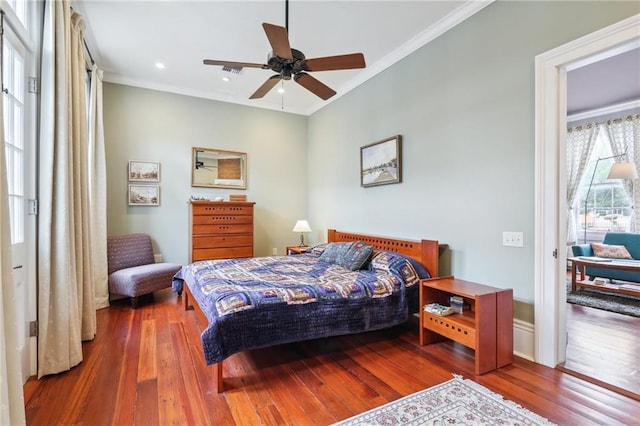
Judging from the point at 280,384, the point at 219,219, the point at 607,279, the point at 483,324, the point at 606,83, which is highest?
the point at 606,83

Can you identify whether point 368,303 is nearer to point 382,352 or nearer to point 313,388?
point 382,352

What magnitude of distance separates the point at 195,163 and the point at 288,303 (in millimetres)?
3568

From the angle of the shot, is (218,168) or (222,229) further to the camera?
(218,168)

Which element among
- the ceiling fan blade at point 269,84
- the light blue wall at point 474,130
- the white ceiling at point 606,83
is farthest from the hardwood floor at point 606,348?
the ceiling fan blade at point 269,84

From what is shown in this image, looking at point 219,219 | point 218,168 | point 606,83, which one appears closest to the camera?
point 606,83

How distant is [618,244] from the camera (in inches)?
188

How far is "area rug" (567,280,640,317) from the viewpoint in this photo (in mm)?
3564

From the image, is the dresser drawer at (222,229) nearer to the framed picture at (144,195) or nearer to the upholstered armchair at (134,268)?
the upholstered armchair at (134,268)

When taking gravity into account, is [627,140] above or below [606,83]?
below

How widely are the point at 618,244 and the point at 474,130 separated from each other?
157 inches

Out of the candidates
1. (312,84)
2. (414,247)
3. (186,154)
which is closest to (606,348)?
(414,247)

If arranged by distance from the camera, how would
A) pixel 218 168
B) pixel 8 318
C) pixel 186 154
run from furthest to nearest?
pixel 218 168 < pixel 186 154 < pixel 8 318

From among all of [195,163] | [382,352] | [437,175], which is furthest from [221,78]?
[382,352]

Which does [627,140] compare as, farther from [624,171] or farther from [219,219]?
[219,219]
